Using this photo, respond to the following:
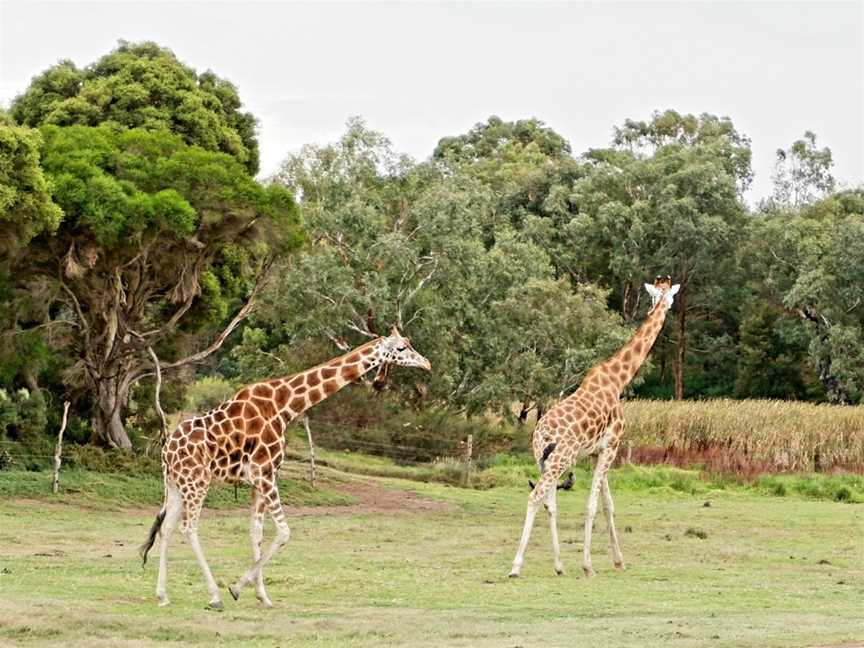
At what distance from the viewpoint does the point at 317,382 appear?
17641mm

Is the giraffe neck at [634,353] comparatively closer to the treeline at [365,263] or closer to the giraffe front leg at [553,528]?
the giraffe front leg at [553,528]

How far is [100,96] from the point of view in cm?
→ 3164

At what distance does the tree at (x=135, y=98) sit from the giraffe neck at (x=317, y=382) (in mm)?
14798

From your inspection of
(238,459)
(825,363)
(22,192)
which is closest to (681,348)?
(825,363)

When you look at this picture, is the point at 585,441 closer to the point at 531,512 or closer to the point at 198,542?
the point at 531,512

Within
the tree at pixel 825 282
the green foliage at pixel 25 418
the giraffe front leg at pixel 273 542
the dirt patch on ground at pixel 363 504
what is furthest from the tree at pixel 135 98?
the tree at pixel 825 282

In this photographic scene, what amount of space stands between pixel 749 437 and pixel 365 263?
37.4 ft

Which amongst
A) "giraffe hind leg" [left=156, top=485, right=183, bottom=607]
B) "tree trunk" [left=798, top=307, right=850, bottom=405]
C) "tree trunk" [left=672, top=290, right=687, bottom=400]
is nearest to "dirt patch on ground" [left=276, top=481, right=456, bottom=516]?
"giraffe hind leg" [left=156, top=485, right=183, bottom=607]

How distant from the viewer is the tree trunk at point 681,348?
59250 millimetres

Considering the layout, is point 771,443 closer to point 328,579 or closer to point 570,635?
point 328,579

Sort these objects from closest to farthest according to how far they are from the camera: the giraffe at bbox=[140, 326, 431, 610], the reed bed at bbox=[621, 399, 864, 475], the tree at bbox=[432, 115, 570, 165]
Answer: the giraffe at bbox=[140, 326, 431, 610], the reed bed at bbox=[621, 399, 864, 475], the tree at bbox=[432, 115, 570, 165]

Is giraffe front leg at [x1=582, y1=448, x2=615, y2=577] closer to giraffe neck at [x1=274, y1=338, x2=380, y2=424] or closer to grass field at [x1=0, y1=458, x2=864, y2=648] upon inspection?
grass field at [x1=0, y1=458, x2=864, y2=648]

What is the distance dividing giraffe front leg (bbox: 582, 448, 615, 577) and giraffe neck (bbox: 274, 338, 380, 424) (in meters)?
3.71

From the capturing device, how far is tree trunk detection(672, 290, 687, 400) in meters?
59.2
